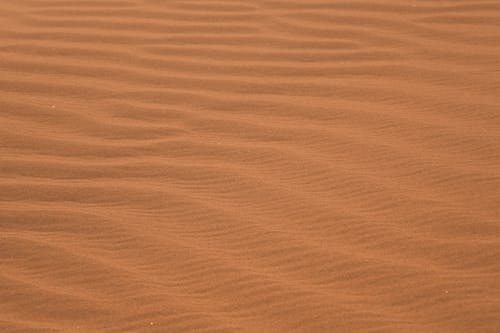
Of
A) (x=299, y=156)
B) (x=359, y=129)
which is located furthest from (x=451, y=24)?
(x=299, y=156)

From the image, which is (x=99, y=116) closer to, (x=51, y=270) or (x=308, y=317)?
(x=51, y=270)

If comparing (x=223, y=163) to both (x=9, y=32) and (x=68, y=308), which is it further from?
(x=9, y=32)

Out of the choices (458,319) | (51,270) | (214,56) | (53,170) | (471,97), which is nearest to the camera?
(458,319)

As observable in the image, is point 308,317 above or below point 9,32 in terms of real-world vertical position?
below

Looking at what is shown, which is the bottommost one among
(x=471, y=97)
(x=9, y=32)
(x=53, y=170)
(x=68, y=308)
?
(x=68, y=308)

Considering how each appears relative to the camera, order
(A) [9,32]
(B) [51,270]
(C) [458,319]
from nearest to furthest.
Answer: (C) [458,319]
(B) [51,270]
(A) [9,32]

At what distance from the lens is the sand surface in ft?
9.30

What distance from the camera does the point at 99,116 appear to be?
3875 millimetres

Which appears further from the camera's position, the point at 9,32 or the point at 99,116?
the point at 9,32

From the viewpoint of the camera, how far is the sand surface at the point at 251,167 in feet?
9.30

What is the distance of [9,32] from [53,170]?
4.93 ft

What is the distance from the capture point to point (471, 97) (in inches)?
151

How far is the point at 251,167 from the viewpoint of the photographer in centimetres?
350

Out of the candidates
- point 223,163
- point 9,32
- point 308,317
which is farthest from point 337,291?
point 9,32
